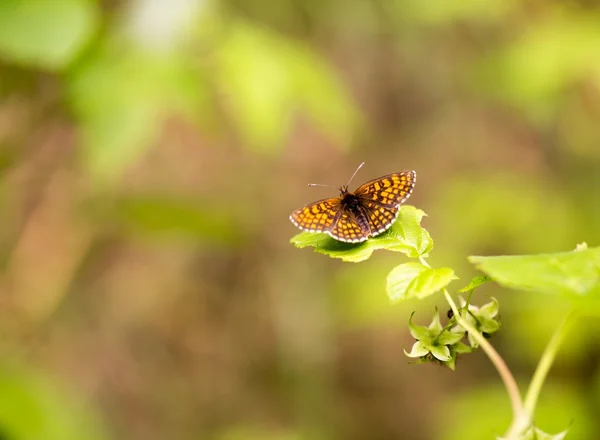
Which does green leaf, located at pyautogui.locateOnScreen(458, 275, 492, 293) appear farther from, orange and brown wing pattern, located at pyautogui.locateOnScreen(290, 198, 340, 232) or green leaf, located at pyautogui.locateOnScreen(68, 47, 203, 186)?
green leaf, located at pyautogui.locateOnScreen(68, 47, 203, 186)

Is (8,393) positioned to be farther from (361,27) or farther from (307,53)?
(361,27)

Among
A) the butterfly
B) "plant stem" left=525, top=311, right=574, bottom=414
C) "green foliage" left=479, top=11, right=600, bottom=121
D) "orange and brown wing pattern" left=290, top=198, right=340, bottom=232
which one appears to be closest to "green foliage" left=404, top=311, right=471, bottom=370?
"plant stem" left=525, top=311, right=574, bottom=414

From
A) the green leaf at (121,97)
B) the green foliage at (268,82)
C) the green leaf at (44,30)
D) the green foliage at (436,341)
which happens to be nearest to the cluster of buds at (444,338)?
the green foliage at (436,341)

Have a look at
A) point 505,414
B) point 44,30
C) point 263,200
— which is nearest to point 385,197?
point 44,30

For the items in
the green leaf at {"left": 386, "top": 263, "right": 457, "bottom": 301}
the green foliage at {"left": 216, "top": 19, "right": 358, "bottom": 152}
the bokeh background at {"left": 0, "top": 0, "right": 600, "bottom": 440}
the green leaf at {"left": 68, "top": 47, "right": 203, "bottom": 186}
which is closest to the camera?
the green leaf at {"left": 386, "top": 263, "right": 457, "bottom": 301}

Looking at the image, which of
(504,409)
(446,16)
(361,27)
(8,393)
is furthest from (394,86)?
(8,393)

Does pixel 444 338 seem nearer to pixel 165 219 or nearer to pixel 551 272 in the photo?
pixel 551 272

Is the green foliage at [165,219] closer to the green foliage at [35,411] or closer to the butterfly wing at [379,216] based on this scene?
the green foliage at [35,411]
